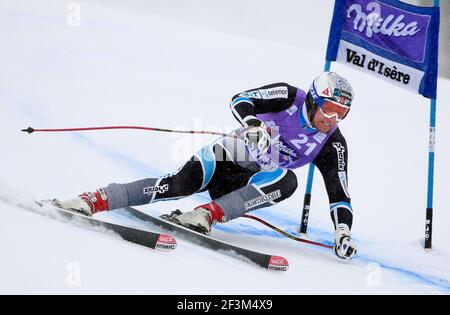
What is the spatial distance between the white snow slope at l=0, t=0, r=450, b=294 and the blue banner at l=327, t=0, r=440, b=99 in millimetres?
1318

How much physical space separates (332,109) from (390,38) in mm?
1112

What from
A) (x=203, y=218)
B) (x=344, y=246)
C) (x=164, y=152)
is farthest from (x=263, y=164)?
(x=164, y=152)

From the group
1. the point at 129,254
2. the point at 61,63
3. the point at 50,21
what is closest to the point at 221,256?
the point at 129,254

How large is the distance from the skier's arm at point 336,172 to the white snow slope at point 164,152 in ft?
1.20

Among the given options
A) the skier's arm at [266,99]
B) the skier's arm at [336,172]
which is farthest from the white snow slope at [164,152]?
the skier's arm at [266,99]

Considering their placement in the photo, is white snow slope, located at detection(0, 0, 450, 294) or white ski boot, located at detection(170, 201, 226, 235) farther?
white ski boot, located at detection(170, 201, 226, 235)

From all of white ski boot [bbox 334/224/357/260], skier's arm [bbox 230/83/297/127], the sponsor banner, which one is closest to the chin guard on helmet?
skier's arm [bbox 230/83/297/127]

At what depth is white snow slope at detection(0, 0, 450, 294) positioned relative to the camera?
3295 mm

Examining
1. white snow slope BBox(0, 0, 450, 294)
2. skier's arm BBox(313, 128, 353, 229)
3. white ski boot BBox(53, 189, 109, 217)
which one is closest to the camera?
white snow slope BBox(0, 0, 450, 294)

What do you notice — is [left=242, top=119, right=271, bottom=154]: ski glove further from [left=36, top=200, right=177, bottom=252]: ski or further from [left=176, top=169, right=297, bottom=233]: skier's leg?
[left=36, top=200, right=177, bottom=252]: ski

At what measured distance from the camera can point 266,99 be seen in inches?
167

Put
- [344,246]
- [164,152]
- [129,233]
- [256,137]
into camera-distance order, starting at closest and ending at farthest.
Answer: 1. [129,233]
2. [256,137]
3. [344,246]
4. [164,152]

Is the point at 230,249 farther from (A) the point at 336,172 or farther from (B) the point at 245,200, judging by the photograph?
(A) the point at 336,172

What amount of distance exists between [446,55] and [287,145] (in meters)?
9.61
